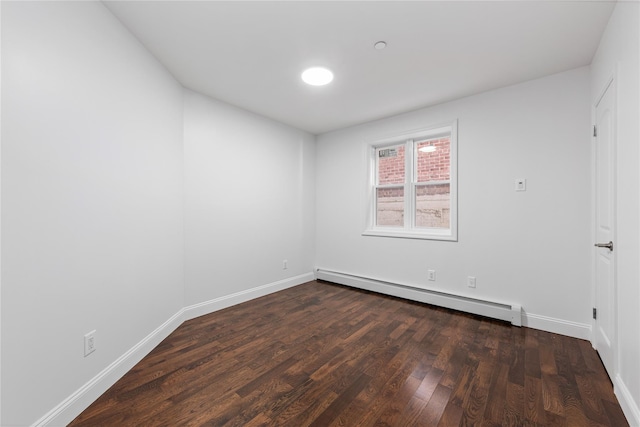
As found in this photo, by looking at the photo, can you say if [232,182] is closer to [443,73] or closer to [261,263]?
[261,263]

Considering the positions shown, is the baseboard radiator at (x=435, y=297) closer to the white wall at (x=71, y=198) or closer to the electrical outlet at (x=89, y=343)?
the white wall at (x=71, y=198)

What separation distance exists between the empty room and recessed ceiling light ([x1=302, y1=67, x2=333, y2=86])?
0.02 m

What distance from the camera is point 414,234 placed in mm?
3605

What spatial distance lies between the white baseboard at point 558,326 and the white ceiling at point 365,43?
7.90 ft

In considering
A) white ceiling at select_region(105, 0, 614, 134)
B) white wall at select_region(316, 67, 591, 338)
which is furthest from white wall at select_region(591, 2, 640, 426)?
white wall at select_region(316, 67, 591, 338)

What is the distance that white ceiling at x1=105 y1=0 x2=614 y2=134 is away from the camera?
70.4 inches

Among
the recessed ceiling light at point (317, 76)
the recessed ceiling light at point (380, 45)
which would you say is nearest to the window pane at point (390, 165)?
the recessed ceiling light at point (317, 76)

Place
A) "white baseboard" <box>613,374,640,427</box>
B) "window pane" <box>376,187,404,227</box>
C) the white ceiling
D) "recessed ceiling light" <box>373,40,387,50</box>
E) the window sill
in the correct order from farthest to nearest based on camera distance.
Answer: "window pane" <box>376,187,404,227</box> → the window sill → "recessed ceiling light" <box>373,40,387,50</box> → the white ceiling → "white baseboard" <box>613,374,640,427</box>

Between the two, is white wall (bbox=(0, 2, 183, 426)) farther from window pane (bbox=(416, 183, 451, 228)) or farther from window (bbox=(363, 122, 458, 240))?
window pane (bbox=(416, 183, 451, 228))

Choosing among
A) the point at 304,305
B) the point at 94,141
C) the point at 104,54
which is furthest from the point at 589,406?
the point at 104,54

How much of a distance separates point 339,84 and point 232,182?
1.74m

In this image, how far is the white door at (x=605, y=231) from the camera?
71.3 inches

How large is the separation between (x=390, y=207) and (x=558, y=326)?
2.25 meters

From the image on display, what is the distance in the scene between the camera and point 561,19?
187 cm
